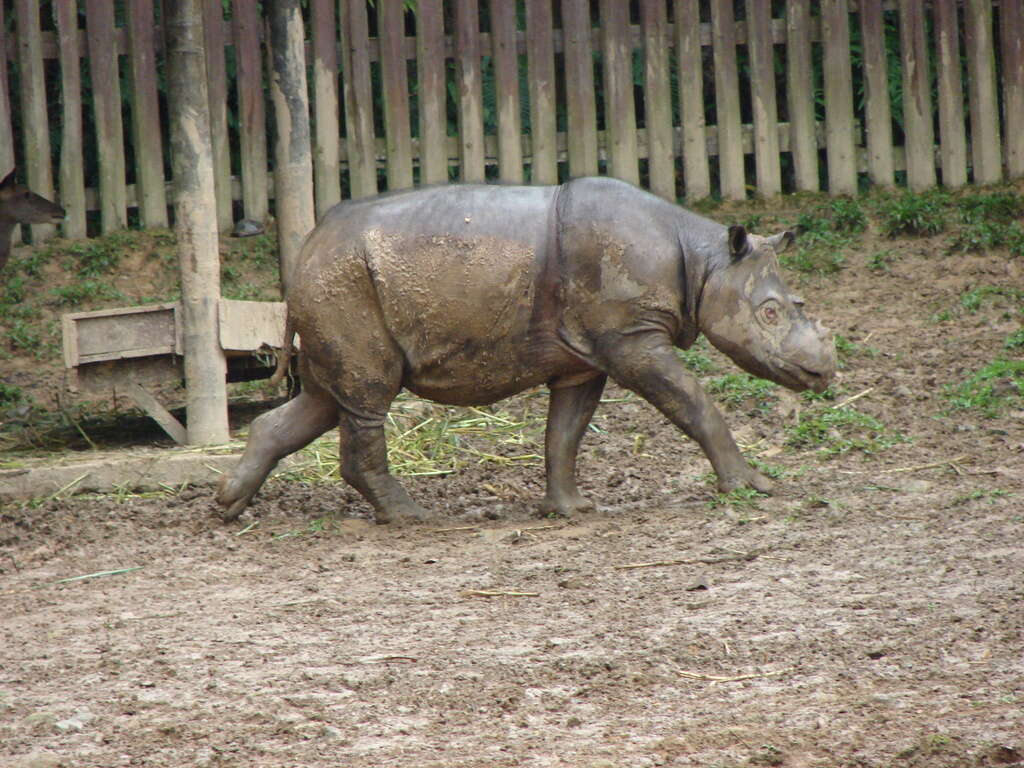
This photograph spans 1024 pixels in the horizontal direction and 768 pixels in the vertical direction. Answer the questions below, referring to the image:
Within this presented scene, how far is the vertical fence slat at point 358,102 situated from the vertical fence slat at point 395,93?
0.12 m

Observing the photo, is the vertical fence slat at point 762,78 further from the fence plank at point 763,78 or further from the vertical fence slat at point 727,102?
the vertical fence slat at point 727,102

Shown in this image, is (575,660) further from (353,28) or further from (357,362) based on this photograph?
(353,28)

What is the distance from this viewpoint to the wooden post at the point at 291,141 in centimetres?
831

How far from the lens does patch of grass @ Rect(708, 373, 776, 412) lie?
8281mm

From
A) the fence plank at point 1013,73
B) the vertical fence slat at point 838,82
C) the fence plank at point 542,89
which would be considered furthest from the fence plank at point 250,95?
the fence plank at point 1013,73

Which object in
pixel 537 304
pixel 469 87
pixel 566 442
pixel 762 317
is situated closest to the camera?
pixel 537 304

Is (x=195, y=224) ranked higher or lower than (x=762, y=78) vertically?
lower

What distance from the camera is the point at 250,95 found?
34.8 ft

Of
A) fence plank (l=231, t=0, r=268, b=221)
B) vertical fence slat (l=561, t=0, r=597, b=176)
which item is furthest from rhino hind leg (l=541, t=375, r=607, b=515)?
fence plank (l=231, t=0, r=268, b=221)

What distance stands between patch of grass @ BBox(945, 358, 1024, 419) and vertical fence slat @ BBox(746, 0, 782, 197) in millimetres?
3019

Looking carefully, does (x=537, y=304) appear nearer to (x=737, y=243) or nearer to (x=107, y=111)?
(x=737, y=243)

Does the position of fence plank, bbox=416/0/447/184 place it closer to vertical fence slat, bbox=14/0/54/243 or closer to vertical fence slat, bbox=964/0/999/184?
vertical fence slat, bbox=14/0/54/243

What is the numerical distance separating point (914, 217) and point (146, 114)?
18.4 ft

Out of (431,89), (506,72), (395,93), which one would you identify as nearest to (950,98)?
(506,72)
